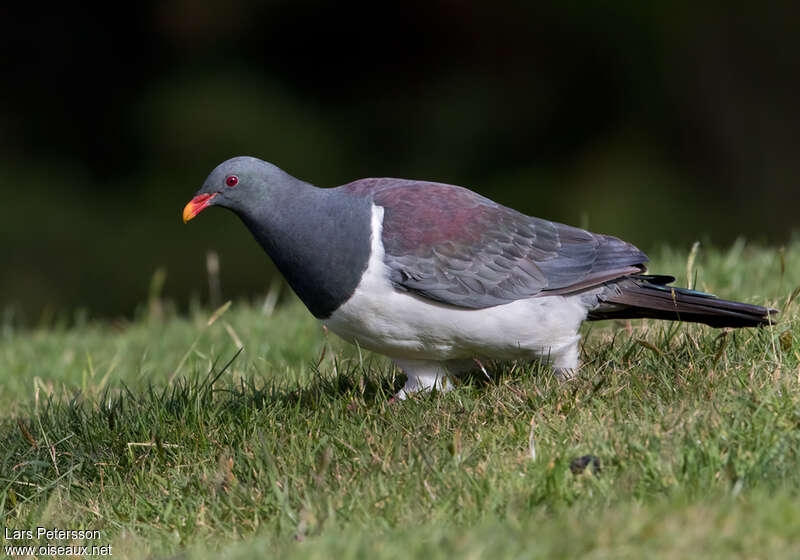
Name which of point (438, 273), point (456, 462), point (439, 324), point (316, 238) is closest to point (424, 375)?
point (439, 324)

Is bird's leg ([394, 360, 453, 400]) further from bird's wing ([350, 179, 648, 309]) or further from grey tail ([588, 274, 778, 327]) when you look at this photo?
grey tail ([588, 274, 778, 327])

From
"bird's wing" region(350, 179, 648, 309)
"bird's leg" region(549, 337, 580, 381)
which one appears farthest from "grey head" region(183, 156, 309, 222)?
"bird's leg" region(549, 337, 580, 381)

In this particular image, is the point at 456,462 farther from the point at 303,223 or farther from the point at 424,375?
the point at 303,223

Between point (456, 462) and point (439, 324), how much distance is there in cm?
63

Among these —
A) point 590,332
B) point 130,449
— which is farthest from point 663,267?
point 130,449

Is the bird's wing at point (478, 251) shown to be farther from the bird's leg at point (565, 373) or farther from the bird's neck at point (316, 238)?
the bird's leg at point (565, 373)

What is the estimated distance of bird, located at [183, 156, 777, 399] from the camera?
126 inches

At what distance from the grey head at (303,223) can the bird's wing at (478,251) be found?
0.37ft

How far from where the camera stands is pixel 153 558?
253cm

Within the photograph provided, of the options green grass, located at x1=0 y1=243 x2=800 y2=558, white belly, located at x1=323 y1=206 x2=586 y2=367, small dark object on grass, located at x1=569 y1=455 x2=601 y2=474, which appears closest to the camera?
green grass, located at x1=0 y1=243 x2=800 y2=558

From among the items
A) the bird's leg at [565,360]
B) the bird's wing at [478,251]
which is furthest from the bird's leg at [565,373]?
the bird's wing at [478,251]

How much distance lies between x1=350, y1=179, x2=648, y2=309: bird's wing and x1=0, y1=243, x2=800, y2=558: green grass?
0.29 metres

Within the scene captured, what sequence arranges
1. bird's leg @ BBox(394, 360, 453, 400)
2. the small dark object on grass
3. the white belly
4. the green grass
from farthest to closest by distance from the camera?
bird's leg @ BBox(394, 360, 453, 400), the white belly, the small dark object on grass, the green grass

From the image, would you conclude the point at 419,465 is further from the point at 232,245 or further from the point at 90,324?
the point at 232,245
